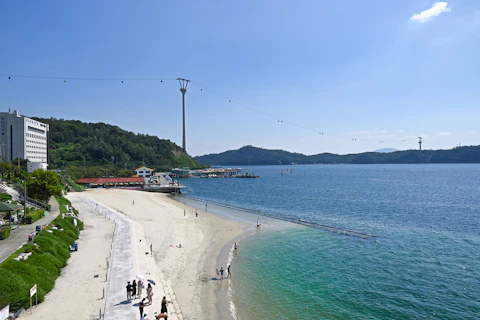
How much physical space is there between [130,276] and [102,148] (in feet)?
492

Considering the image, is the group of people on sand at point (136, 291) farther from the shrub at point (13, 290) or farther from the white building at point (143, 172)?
A: the white building at point (143, 172)

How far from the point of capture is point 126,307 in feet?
53.2

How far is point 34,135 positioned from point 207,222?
75804 millimetres

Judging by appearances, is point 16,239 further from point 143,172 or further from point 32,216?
point 143,172

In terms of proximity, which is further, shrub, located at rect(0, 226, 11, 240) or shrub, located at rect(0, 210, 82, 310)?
shrub, located at rect(0, 226, 11, 240)

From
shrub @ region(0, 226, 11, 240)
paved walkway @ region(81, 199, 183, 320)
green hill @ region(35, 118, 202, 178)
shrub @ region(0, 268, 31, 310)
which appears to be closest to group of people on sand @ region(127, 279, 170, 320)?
paved walkway @ region(81, 199, 183, 320)

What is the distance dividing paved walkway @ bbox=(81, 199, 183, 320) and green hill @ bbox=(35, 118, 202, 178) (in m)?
104

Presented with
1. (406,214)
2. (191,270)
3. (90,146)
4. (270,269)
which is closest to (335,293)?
(270,269)

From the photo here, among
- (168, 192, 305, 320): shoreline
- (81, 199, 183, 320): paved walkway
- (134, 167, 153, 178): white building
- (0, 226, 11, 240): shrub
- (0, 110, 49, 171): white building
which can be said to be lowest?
(168, 192, 305, 320): shoreline

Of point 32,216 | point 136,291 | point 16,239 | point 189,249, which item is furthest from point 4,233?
point 189,249

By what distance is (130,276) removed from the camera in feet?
66.8

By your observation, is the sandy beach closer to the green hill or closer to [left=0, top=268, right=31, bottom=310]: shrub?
[left=0, top=268, right=31, bottom=310]: shrub

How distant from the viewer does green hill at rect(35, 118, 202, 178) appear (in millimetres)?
145512

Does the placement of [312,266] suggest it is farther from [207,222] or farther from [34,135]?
[34,135]
